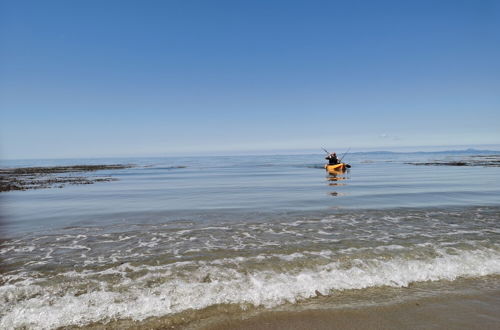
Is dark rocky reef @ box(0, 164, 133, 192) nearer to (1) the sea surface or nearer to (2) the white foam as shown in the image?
(1) the sea surface

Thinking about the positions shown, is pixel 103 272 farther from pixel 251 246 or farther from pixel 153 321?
pixel 251 246

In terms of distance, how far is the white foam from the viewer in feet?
16.9

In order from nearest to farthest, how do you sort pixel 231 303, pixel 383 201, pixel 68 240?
pixel 231 303
pixel 68 240
pixel 383 201

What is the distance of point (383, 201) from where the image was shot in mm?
16938

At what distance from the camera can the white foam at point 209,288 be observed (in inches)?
202

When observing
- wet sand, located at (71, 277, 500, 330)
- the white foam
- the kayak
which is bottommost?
wet sand, located at (71, 277, 500, 330)

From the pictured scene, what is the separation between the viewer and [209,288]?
235 inches

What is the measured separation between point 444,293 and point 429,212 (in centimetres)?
896

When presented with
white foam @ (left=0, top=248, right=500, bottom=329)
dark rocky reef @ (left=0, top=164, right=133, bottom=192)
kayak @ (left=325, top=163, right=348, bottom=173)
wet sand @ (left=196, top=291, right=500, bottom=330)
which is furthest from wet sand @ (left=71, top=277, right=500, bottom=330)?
kayak @ (left=325, top=163, right=348, bottom=173)

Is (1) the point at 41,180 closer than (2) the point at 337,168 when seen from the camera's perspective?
Yes

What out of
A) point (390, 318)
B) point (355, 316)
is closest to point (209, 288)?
point (355, 316)

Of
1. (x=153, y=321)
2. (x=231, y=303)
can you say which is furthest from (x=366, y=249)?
(x=153, y=321)

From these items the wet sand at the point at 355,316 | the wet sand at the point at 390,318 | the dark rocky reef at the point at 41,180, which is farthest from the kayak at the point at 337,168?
the wet sand at the point at 390,318

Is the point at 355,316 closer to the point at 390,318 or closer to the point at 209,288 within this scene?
the point at 390,318
